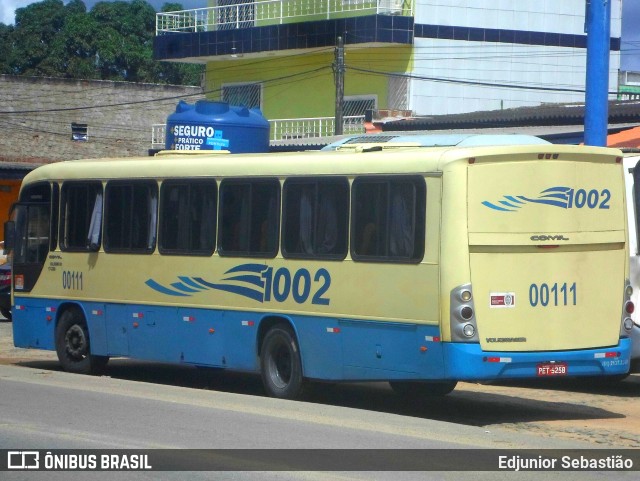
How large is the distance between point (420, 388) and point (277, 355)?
183cm

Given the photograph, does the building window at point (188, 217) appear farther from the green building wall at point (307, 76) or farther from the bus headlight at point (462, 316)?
the green building wall at point (307, 76)

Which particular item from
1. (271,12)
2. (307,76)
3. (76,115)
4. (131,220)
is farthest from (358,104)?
(76,115)

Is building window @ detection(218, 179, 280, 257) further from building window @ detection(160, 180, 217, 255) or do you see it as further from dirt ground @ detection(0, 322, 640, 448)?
dirt ground @ detection(0, 322, 640, 448)

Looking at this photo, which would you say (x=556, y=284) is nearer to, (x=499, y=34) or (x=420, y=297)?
(x=420, y=297)

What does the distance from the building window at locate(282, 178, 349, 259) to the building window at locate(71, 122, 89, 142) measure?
44124 mm

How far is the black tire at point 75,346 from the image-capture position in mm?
16453

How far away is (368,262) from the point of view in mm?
12680

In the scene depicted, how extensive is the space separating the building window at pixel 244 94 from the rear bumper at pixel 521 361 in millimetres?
26450

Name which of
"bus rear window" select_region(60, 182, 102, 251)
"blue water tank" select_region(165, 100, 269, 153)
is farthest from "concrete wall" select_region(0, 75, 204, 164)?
"bus rear window" select_region(60, 182, 102, 251)

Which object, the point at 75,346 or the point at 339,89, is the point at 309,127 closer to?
the point at 339,89

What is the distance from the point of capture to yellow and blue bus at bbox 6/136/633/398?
38.8 feet

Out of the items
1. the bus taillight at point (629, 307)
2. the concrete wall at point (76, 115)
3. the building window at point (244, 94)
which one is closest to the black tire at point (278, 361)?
the bus taillight at point (629, 307)

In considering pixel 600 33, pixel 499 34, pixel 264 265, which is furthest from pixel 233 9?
pixel 264 265

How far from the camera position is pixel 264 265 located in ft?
45.5
